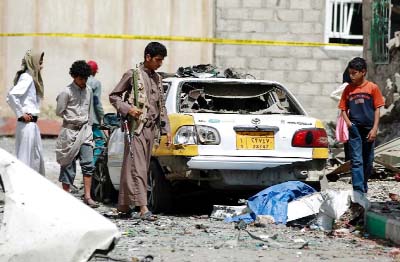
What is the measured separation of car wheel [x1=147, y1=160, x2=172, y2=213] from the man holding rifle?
35 cm

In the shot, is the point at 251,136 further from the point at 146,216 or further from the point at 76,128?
the point at 76,128

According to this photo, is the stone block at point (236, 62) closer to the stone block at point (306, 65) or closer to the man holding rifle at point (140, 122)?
the stone block at point (306, 65)

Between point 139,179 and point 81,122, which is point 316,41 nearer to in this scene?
point 81,122

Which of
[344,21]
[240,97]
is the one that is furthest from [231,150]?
[344,21]

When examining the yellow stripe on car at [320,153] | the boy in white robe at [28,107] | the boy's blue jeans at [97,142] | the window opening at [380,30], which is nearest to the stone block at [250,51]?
the window opening at [380,30]

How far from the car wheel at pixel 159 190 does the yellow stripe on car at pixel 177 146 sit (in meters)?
0.18

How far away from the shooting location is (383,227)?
29.2 ft

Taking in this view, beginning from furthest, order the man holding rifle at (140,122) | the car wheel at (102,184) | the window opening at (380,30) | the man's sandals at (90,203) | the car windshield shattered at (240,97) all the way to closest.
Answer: the window opening at (380,30)
the car wheel at (102,184)
the man's sandals at (90,203)
the car windshield shattered at (240,97)
the man holding rifle at (140,122)

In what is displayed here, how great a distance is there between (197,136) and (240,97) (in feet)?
4.26

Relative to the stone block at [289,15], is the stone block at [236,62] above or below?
below

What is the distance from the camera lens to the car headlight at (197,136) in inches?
399

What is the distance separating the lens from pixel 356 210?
9453 millimetres

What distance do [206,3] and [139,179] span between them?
8798 millimetres

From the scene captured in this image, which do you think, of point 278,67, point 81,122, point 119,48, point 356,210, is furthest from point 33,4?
point 356,210
